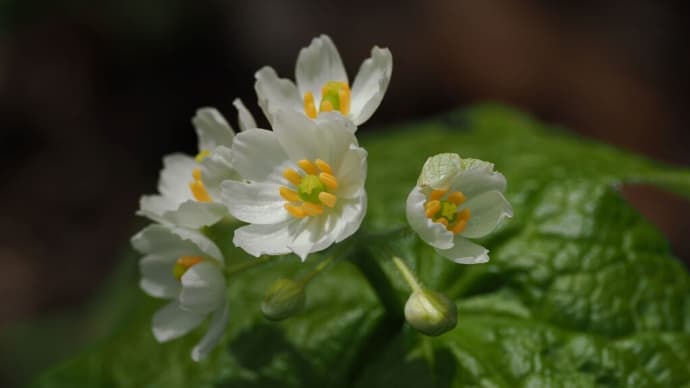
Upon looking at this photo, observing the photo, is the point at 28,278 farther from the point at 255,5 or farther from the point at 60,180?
the point at 255,5

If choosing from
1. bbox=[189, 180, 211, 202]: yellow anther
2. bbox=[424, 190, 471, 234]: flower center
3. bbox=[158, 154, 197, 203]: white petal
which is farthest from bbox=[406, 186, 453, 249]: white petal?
bbox=[158, 154, 197, 203]: white petal

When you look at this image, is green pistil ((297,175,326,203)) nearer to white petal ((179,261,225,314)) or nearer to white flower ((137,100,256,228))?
white flower ((137,100,256,228))

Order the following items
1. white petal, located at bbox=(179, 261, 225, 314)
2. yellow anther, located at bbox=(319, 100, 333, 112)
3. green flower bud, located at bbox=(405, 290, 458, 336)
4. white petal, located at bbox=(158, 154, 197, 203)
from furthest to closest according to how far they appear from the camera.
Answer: white petal, located at bbox=(158, 154, 197, 203)
yellow anther, located at bbox=(319, 100, 333, 112)
white petal, located at bbox=(179, 261, 225, 314)
green flower bud, located at bbox=(405, 290, 458, 336)

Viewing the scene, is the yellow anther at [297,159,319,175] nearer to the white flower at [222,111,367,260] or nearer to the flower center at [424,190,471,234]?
the white flower at [222,111,367,260]

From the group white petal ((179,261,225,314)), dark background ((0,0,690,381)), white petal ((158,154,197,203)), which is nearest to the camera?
white petal ((179,261,225,314))

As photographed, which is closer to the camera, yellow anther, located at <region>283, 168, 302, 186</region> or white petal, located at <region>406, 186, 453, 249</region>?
white petal, located at <region>406, 186, 453, 249</region>

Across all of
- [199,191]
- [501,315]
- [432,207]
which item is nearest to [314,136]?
[432,207]

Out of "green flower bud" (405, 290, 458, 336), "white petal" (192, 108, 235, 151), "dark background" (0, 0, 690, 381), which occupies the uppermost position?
"white petal" (192, 108, 235, 151)

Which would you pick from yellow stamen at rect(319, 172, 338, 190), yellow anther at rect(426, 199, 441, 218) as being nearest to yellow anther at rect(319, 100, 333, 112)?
yellow stamen at rect(319, 172, 338, 190)

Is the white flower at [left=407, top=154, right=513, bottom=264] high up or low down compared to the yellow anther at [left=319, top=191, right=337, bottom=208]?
Answer: down
